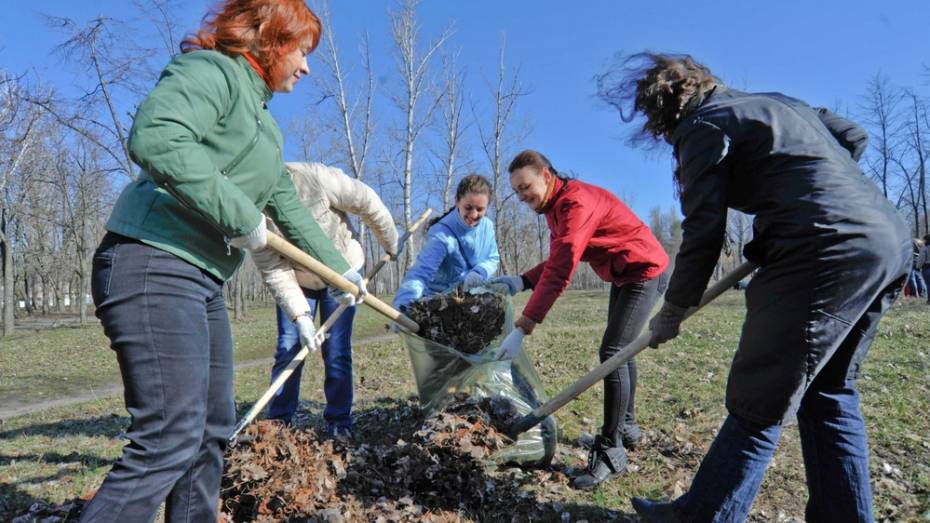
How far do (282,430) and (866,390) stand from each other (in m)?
4.38

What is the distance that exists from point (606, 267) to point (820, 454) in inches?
56.2

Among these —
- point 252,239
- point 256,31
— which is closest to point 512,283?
point 252,239

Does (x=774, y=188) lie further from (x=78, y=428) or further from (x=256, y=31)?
(x=78, y=428)

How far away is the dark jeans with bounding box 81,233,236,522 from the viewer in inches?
A: 61.6

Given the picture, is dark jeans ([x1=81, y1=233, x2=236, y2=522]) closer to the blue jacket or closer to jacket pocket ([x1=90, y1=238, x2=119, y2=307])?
jacket pocket ([x1=90, y1=238, x2=119, y2=307])

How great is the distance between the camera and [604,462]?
3035 millimetres

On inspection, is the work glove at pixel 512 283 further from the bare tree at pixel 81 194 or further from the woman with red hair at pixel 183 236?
the bare tree at pixel 81 194

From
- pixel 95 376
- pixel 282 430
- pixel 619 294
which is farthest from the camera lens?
pixel 95 376

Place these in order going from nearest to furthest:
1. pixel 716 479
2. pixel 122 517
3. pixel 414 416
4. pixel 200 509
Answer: pixel 122 517
pixel 716 479
pixel 200 509
pixel 414 416

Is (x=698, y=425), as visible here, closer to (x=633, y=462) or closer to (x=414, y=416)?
(x=633, y=462)

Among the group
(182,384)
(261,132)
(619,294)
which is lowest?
(182,384)

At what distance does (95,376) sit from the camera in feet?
28.5

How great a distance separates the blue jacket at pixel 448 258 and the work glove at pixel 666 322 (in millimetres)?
1991

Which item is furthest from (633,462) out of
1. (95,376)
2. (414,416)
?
(95,376)
